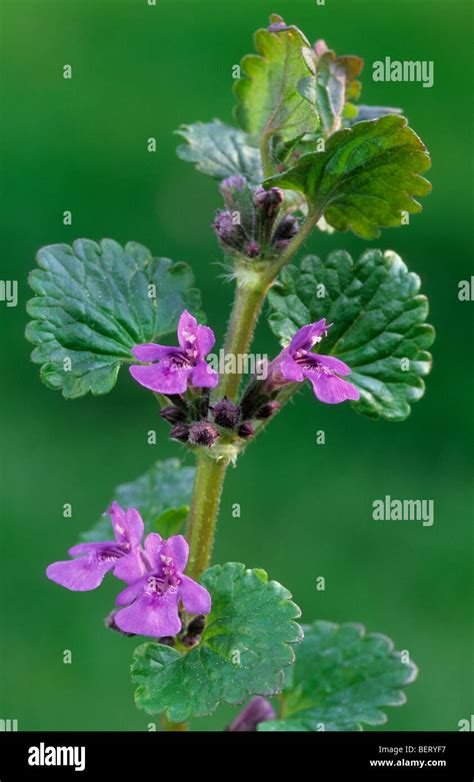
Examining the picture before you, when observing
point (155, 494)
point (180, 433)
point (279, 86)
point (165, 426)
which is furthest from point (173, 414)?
point (165, 426)

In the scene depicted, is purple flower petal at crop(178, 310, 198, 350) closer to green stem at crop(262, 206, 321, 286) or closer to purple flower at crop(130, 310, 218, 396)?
purple flower at crop(130, 310, 218, 396)

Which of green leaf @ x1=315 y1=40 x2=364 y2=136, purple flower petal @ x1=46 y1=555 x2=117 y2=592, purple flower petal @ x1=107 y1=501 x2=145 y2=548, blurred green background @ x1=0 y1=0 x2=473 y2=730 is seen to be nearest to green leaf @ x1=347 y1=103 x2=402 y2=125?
green leaf @ x1=315 y1=40 x2=364 y2=136

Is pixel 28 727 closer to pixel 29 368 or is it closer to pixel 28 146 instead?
pixel 29 368

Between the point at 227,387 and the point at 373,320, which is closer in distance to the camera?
the point at 227,387

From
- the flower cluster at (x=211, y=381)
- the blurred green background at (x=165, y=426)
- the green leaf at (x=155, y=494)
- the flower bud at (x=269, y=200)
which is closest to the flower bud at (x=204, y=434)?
the flower cluster at (x=211, y=381)

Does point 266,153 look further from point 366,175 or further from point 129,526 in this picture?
point 129,526
